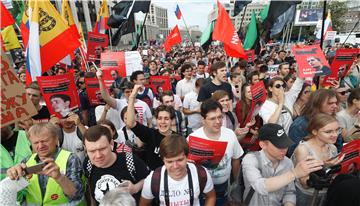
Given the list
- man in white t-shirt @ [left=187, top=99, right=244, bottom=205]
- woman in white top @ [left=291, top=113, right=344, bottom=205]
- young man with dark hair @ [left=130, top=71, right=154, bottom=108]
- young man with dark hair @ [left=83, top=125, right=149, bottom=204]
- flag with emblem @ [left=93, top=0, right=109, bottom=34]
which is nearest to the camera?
young man with dark hair @ [left=83, top=125, right=149, bottom=204]

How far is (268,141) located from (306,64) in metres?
2.39

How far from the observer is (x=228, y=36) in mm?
6305

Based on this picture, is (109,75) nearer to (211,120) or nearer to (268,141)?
(211,120)

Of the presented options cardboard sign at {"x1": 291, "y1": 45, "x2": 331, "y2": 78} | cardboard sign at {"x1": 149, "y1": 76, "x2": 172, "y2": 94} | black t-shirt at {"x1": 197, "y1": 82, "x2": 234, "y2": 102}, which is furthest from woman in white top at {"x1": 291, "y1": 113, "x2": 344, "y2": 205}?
cardboard sign at {"x1": 149, "y1": 76, "x2": 172, "y2": 94}

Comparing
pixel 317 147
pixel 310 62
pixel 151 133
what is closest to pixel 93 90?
pixel 151 133

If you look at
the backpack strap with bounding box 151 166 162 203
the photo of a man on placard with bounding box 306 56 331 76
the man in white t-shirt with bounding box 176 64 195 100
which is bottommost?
the man in white t-shirt with bounding box 176 64 195 100

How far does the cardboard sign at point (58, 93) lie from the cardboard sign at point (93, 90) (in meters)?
1.03

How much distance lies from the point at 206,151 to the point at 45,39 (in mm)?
3020

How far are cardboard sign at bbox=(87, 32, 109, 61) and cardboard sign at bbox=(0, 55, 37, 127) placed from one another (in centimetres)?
425

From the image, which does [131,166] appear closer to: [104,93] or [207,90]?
[104,93]

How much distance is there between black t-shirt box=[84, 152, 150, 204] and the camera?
84.7 inches

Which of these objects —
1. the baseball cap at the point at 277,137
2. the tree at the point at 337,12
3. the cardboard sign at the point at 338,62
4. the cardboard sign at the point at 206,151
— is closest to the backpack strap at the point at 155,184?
the cardboard sign at the point at 206,151

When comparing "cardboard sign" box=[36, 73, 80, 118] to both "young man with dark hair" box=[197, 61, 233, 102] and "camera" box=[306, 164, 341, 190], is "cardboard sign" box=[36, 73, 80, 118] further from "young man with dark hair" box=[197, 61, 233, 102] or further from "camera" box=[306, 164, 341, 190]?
"camera" box=[306, 164, 341, 190]

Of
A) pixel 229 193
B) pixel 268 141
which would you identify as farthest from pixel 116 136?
pixel 268 141
